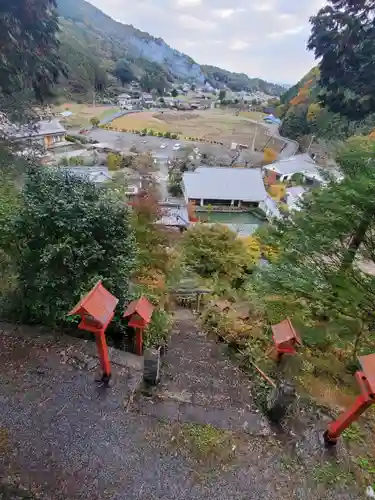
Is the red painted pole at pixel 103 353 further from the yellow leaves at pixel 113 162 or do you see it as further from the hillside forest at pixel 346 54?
the yellow leaves at pixel 113 162

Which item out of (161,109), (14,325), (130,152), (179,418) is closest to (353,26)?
(179,418)

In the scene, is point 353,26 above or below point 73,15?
below

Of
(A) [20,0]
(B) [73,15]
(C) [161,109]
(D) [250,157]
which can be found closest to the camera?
(A) [20,0]

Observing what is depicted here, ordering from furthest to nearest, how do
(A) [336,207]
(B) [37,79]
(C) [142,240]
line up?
(C) [142,240] → (B) [37,79] → (A) [336,207]

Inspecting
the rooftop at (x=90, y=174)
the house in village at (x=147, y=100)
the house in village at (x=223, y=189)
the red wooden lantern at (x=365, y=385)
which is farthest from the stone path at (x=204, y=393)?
the house in village at (x=147, y=100)

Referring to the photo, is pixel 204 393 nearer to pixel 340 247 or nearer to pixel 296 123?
pixel 340 247

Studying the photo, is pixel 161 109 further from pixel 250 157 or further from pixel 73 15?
pixel 73 15

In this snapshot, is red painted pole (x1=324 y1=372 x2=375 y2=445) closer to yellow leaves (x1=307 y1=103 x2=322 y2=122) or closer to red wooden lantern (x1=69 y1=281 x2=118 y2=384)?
red wooden lantern (x1=69 y1=281 x2=118 y2=384)
